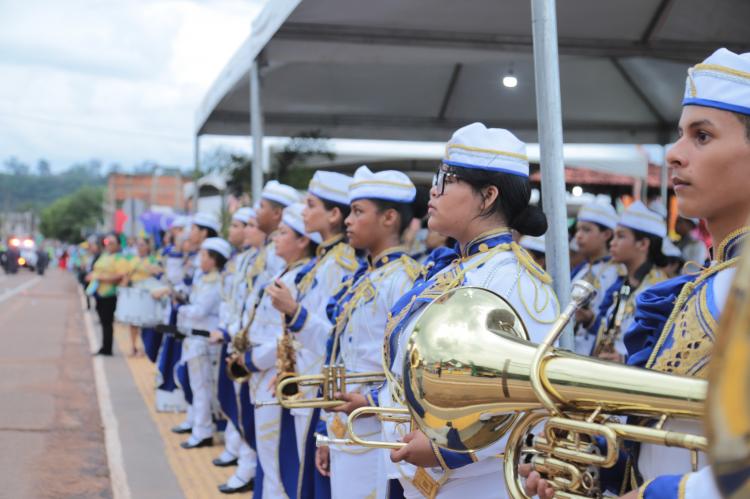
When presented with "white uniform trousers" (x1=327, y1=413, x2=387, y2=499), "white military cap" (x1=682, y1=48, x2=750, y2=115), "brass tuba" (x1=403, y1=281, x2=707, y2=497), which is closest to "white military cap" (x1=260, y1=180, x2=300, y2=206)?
"white uniform trousers" (x1=327, y1=413, x2=387, y2=499)

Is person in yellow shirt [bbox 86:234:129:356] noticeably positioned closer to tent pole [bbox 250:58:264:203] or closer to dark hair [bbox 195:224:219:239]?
dark hair [bbox 195:224:219:239]

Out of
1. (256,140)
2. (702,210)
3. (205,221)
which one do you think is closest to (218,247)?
(256,140)

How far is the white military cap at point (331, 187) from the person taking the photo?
505 centimetres

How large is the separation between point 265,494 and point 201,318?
292cm

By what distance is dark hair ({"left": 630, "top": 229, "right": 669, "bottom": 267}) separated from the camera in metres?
5.76

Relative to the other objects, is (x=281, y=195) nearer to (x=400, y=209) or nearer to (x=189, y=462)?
(x=400, y=209)

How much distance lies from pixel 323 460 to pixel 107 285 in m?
11.1

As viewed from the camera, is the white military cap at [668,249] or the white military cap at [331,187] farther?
the white military cap at [668,249]

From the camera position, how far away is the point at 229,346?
6469 mm

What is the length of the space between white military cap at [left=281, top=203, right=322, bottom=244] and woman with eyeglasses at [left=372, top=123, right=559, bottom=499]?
2.44 meters

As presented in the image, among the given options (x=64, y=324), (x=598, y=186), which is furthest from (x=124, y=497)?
(x=64, y=324)

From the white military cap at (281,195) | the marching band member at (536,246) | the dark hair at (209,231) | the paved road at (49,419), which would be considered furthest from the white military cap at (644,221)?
the dark hair at (209,231)

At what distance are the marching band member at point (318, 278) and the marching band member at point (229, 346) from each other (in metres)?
1.42

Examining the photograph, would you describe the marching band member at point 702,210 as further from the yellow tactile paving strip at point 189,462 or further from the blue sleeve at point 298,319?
the yellow tactile paving strip at point 189,462
